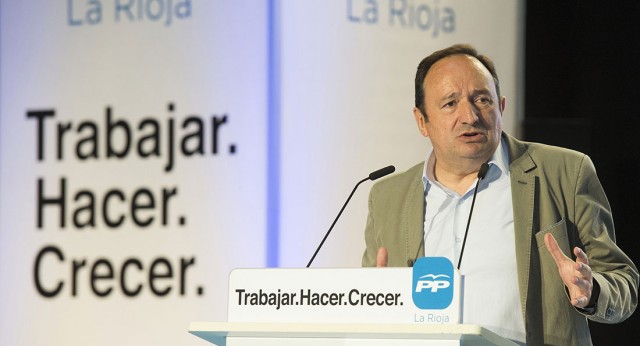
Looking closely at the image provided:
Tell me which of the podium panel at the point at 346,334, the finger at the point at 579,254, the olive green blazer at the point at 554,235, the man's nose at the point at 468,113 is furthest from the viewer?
the man's nose at the point at 468,113

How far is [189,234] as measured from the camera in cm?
451

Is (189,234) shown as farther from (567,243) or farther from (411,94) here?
(567,243)

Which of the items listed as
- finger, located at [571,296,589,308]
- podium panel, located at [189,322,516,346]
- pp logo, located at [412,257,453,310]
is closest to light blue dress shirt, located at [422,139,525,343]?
finger, located at [571,296,589,308]

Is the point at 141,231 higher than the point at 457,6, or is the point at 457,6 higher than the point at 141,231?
the point at 457,6

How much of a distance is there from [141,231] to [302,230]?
75cm

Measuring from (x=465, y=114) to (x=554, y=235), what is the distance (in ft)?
1.66

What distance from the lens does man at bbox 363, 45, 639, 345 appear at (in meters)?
3.55

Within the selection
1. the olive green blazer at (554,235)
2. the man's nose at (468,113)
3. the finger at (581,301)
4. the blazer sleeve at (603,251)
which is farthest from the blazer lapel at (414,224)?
the finger at (581,301)

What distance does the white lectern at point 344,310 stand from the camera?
2.42 m

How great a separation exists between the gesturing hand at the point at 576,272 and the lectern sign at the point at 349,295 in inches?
22.3

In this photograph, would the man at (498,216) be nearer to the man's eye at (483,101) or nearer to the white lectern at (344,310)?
the man's eye at (483,101)

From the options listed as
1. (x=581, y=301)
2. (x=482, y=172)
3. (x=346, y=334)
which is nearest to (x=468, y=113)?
(x=482, y=172)

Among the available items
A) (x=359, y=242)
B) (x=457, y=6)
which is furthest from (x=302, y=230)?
(x=457, y=6)

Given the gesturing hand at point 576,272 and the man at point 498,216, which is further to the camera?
the man at point 498,216
